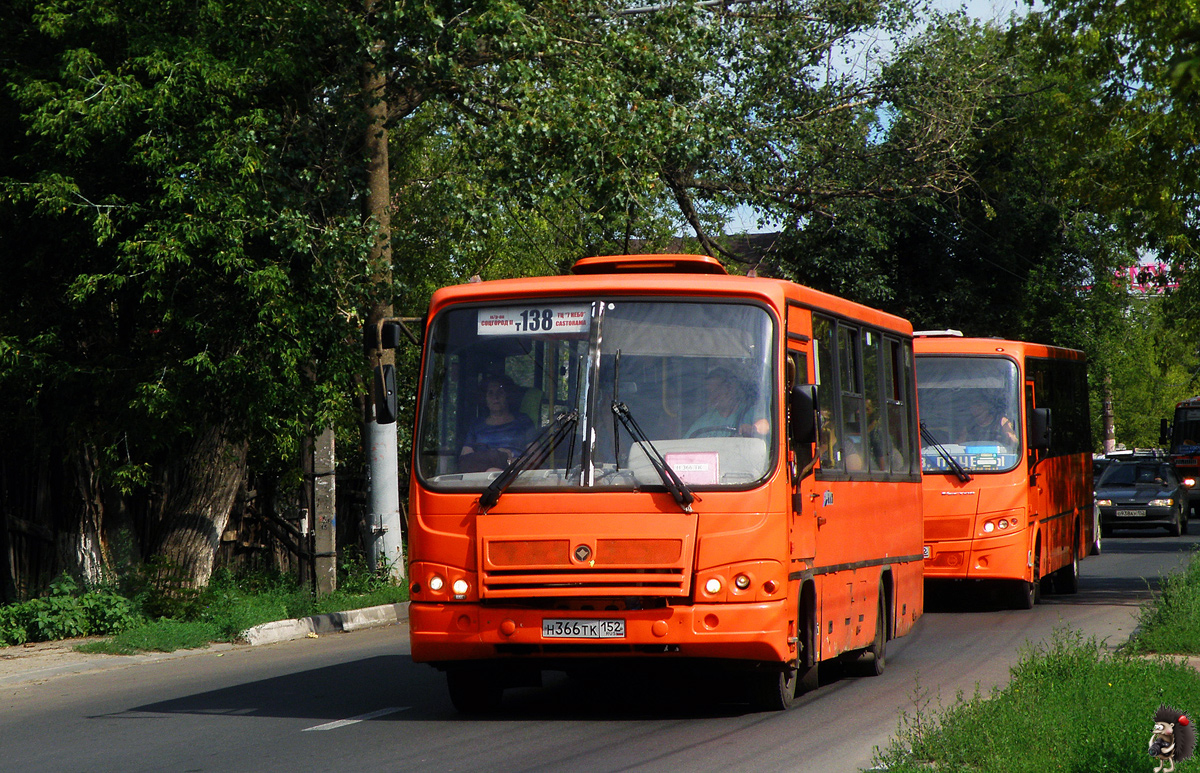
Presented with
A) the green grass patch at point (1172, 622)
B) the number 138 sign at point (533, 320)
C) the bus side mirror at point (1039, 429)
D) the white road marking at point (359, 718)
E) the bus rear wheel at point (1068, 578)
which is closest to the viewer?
the white road marking at point (359, 718)

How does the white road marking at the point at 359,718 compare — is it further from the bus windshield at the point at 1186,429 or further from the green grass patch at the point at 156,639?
the bus windshield at the point at 1186,429

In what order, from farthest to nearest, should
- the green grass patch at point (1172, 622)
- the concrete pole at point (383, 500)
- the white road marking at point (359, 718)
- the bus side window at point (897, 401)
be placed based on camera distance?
the concrete pole at point (383, 500), the bus side window at point (897, 401), the green grass patch at point (1172, 622), the white road marking at point (359, 718)

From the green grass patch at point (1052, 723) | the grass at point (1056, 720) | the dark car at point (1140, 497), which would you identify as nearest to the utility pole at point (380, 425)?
the grass at point (1056, 720)

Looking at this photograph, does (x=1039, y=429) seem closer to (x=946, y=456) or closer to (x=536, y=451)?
(x=946, y=456)

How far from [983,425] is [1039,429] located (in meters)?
0.60

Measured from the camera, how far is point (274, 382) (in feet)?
52.4

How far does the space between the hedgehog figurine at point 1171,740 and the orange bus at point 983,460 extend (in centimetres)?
1031

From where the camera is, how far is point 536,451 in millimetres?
9273

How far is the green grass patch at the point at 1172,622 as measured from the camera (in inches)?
444

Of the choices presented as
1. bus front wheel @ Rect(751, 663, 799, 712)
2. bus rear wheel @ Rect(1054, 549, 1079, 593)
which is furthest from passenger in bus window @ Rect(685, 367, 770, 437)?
bus rear wheel @ Rect(1054, 549, 1079, 593)

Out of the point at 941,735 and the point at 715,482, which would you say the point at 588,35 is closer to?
the point at 715,482

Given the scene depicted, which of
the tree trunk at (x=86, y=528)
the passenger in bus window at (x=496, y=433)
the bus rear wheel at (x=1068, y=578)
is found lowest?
the bus rear wheel at (x=1068, y=578)

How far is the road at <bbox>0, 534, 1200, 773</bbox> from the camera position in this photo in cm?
804

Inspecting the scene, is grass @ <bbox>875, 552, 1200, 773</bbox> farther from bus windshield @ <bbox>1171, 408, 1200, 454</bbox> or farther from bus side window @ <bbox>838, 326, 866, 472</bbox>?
bus windshield @ <bbox>1171, 408, 1200, 454</bbox>
